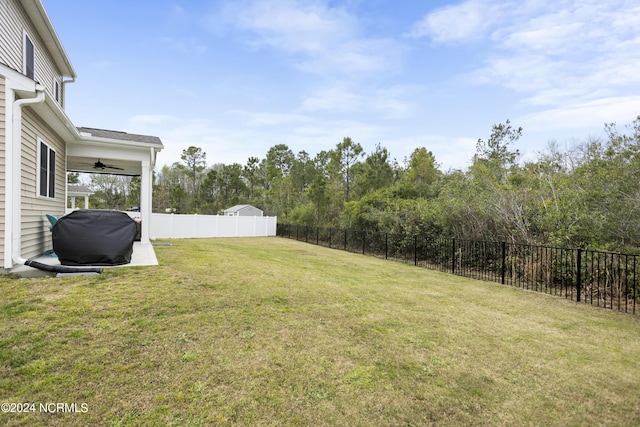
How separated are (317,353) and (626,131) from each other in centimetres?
782

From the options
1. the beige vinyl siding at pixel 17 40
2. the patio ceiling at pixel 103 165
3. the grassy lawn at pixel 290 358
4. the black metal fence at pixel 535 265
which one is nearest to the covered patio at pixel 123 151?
the patio ceiling at pixel 103 165

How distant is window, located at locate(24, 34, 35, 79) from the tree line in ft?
37.3

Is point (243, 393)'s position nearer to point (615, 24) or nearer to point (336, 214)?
point (615, 24)

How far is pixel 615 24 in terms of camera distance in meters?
7.02

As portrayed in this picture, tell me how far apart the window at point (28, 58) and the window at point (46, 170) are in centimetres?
184

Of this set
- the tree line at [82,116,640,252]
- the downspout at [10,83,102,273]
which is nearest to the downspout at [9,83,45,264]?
the downspout at [10,83,102,273]

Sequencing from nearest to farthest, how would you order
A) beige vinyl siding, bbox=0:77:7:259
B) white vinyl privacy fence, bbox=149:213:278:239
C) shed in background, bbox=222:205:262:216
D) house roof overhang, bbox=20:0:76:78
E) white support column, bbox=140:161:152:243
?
1. beige vinyl siding, bbox=0:77:7:259
2. house roof overhang, bbox=20:0:76:78
3. white support column, bbox=140:161:152:243
4. white vinyl privacy fence, bbox=149:213:278:239
5. shed in background, bbox=222:205:262:216

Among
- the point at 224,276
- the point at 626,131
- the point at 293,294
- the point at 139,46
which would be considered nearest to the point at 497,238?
the point at 626,131

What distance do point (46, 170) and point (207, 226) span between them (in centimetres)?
1189

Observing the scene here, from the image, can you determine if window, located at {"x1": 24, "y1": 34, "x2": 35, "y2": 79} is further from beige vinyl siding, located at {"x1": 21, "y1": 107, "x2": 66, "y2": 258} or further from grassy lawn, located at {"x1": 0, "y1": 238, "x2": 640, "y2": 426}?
grassy lawn, located at {"x1": 0, "y1": 238, "x2": 640, "y2": 426}

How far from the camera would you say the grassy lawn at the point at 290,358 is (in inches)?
83.8

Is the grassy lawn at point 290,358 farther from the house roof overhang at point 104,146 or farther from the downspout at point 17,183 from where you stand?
the house roof overhang at point 104,146

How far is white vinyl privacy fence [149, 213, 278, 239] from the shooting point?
1608 cm

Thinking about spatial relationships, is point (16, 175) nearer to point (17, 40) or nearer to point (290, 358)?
point (17, 40)
